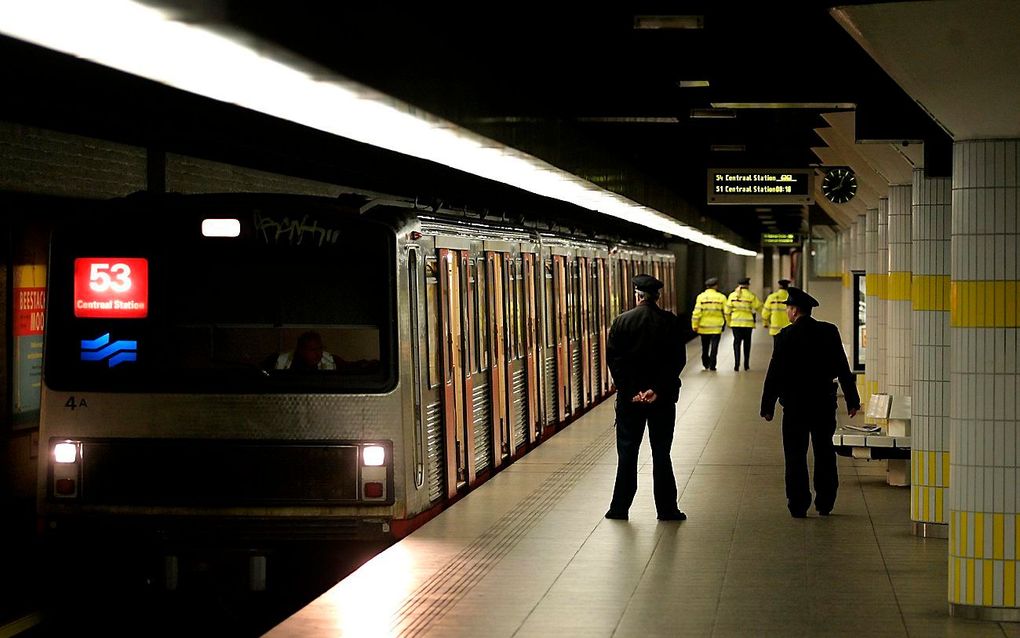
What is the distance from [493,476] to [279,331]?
3.82 metres

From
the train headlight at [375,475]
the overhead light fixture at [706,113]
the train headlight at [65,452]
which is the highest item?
the overhead light fixture at [706,113]

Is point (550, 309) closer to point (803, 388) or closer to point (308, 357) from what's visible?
point (803, 388)

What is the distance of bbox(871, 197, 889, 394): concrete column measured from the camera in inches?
583

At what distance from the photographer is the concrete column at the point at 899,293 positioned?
461 inches

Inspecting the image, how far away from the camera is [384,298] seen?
8.19m

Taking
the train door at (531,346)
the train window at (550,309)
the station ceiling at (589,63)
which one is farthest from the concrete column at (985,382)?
the train window at (550,309)

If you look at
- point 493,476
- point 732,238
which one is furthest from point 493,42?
point 732,238

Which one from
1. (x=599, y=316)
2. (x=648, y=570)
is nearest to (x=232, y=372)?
(x=648, y=570)

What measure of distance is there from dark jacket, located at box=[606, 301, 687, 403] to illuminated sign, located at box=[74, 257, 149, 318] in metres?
3.09

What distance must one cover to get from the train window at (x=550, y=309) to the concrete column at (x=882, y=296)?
342cm

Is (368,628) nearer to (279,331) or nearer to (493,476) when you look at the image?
(279,331)

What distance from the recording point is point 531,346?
13.7 meters

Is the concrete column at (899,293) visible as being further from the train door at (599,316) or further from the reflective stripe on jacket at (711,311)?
the reflective stripe on jacket at (711,311)

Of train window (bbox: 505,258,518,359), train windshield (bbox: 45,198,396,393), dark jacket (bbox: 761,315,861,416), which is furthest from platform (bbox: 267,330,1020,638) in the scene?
train windshield (bbox: 45,198,396,393)
